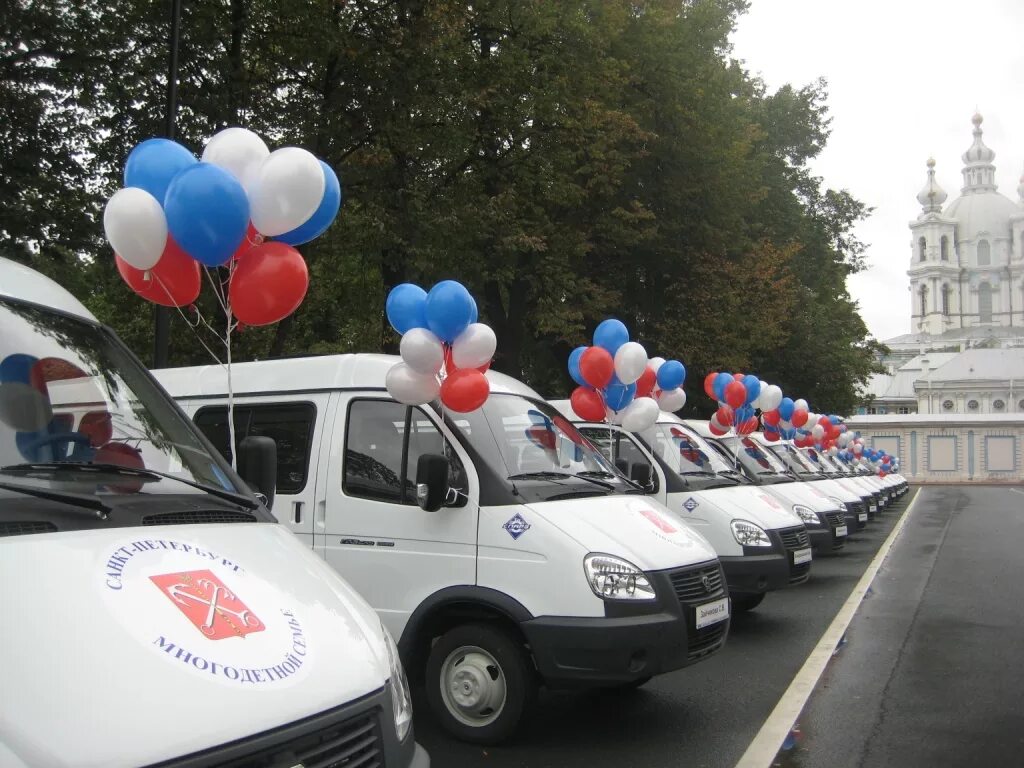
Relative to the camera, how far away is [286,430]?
6.66 metres

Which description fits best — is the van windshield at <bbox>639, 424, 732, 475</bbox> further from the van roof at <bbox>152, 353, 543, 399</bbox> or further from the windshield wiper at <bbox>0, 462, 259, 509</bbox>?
the windshield wiper at <bbox>0, 462, 259, 509</bbox>

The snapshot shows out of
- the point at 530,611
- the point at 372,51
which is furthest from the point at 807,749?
the point at 372,51

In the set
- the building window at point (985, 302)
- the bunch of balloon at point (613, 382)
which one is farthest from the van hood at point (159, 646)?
the building window at point (985, 302)

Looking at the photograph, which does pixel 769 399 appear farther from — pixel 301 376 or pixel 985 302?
pixel 985 302

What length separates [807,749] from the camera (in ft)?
18.4

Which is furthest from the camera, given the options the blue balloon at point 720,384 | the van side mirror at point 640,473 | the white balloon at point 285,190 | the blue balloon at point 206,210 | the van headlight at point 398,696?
the blue balloon at point 720,384

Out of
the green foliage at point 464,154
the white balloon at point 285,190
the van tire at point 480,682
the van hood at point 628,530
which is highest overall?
the green foliage at point 464,154

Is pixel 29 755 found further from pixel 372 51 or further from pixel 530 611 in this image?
pixel 372 51

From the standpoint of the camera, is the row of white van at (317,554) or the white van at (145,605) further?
the row of white van at (317,554)

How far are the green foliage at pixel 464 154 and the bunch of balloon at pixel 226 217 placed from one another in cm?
140

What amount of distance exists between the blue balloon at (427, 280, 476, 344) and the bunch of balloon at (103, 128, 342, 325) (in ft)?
3.12

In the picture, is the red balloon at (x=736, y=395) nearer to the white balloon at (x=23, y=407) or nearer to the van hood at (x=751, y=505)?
the van hood at (x=751, y=505)

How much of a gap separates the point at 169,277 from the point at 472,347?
71.9 inches

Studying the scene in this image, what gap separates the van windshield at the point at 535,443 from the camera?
20.0 ft
